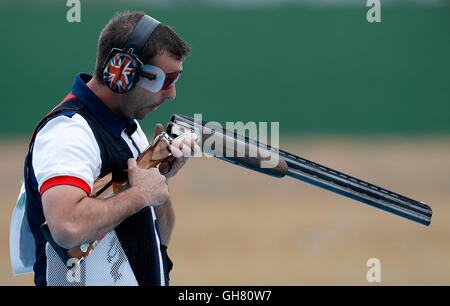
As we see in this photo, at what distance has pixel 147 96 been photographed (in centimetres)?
215

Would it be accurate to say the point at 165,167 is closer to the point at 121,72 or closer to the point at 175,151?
the point at 175,151

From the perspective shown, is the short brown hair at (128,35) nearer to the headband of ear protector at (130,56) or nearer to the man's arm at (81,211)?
the headband of ear protector at (130,56)

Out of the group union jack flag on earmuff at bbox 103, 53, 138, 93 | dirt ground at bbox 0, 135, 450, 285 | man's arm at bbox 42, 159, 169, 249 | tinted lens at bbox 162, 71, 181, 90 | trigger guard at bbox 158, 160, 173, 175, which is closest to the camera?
man's arm at bbox 42, 159, 169, 249

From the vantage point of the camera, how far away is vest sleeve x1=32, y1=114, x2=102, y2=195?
1752 mm

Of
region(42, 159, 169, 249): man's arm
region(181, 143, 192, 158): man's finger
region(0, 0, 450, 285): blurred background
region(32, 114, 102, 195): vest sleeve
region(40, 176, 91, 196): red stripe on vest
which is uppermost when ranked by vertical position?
region(0, 0, 450, 285): blurred background

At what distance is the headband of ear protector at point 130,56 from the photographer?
2037 millimetres

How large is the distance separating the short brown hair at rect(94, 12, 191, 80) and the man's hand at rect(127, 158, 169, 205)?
414 millimetres

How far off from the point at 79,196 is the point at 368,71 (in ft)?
34.9

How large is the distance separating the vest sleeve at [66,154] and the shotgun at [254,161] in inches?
6.6

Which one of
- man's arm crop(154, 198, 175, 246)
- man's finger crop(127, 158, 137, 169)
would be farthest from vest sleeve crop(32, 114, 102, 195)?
man's arm crop(154, 198, 175, 246)

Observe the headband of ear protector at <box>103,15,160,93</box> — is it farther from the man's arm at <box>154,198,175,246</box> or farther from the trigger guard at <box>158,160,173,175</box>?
the man's arm at <box>154,198,175,246</box>

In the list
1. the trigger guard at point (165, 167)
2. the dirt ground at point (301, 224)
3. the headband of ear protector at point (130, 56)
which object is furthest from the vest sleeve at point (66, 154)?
the dirt ground at point (301, 224)

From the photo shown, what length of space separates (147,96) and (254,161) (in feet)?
1.88

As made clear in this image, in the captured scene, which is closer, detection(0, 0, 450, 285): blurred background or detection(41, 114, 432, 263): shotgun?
detection(41, 114, 432, 263): shotgun
